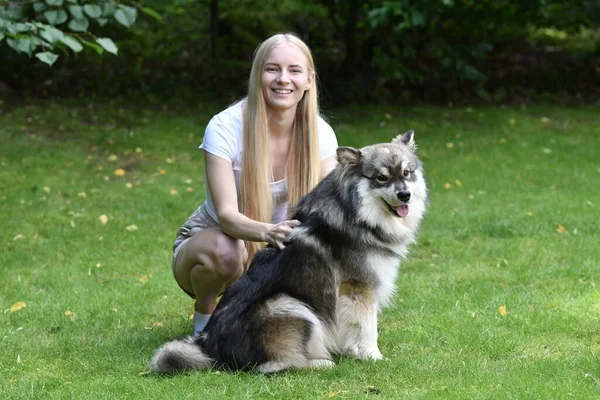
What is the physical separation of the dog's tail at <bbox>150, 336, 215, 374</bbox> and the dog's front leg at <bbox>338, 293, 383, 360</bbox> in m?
0.73

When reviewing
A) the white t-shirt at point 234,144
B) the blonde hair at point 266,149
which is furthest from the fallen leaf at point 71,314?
the blonde hair at point 266,149

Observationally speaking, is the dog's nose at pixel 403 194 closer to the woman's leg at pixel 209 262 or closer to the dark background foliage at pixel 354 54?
the woman's leg at pixel 209 262

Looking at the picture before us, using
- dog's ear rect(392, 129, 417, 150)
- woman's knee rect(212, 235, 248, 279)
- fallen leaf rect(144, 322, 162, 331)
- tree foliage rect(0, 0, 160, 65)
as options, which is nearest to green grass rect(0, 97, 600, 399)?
fallen leaf rect(144, 322, 162, 331)

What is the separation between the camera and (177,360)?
14.4 feet

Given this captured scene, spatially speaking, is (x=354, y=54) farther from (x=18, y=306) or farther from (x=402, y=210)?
(x=402, y=210)

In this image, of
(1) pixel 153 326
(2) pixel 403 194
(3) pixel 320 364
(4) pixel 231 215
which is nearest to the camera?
(2) pixel 403 194

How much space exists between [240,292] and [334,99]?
9.37 meters

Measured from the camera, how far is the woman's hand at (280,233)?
4469 millimetres

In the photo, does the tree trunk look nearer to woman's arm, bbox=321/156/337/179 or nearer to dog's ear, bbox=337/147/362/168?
woman's arm, bbox=321/156/337/179

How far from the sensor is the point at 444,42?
1284 cm

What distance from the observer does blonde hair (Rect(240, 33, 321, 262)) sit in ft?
15.9

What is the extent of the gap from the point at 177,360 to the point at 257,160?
1.22 metres

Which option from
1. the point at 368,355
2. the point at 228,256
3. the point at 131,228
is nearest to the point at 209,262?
the point at 228,256

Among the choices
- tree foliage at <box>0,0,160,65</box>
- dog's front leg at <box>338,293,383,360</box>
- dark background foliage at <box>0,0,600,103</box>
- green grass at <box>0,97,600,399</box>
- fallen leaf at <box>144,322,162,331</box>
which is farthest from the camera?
dark background foliage at <box>0,0,600,103</box>
